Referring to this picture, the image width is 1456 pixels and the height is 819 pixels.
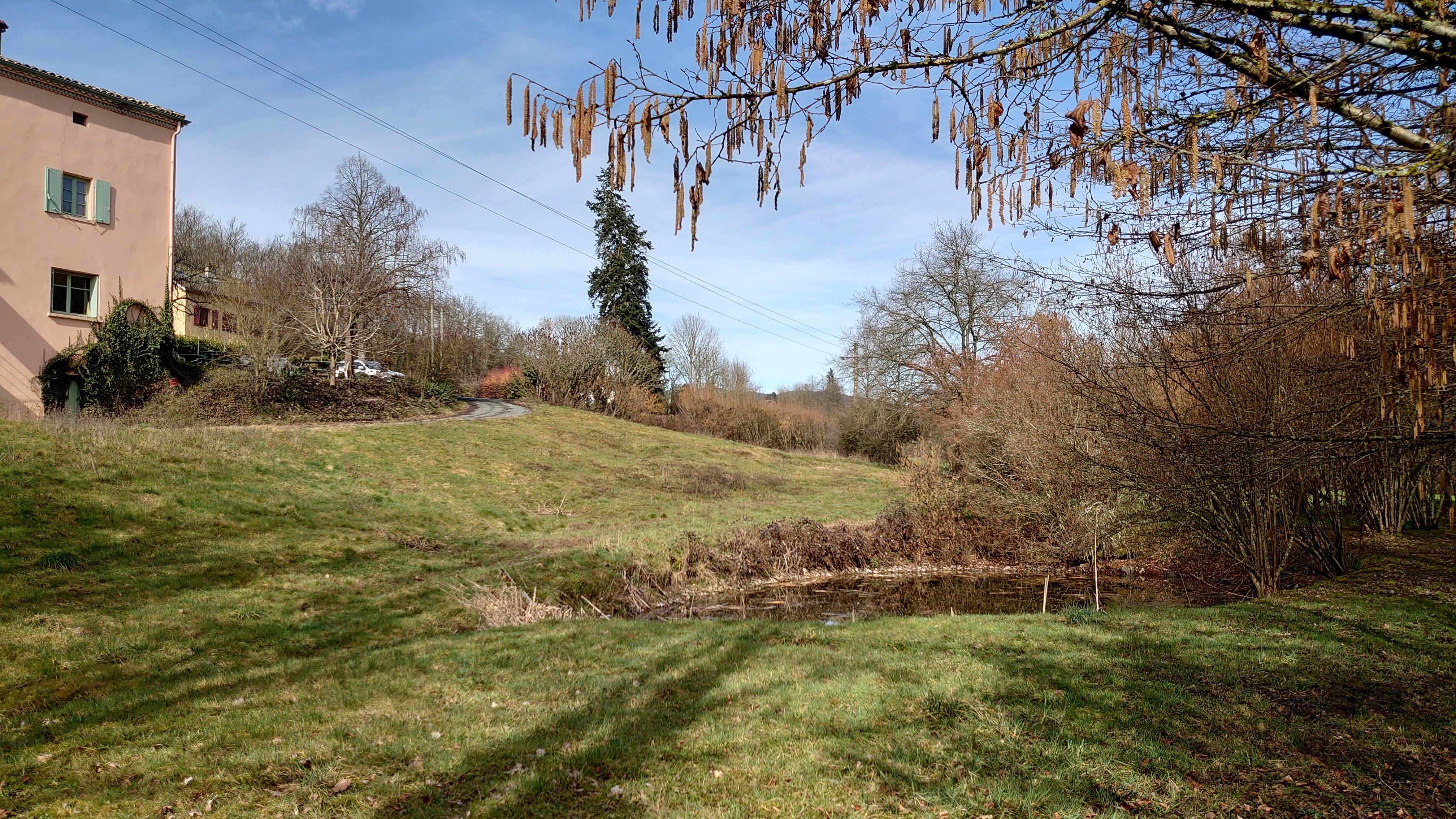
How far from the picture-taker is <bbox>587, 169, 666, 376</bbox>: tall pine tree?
141ft

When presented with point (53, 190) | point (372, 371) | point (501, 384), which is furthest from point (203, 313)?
point (53, 190)

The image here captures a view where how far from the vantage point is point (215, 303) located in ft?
103

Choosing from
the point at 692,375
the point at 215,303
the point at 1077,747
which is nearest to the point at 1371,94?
the point at 1077,747

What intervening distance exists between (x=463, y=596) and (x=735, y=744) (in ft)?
21.8

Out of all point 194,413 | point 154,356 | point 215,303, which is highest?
point 215,303

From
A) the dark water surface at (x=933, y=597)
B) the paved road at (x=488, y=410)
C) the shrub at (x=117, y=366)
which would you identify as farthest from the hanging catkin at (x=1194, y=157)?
the paved road at (x=488, y=410)

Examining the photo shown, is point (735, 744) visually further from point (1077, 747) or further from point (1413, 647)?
point (1413, 647)

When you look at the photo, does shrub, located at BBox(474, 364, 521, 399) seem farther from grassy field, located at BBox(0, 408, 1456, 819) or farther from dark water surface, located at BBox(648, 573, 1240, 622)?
dark water surface, located at BBox(648, 573, 1240, 622)

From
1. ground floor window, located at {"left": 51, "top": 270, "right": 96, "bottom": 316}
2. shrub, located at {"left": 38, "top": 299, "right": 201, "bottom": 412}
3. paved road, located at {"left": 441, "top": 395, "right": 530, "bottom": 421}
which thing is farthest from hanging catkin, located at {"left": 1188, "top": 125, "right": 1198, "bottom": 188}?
ground floor window, located at {"left": 51, "top": 270, "right": 96, "bottom": 316}

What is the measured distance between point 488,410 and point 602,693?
26.3 metres

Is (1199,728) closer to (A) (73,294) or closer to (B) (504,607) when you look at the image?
(B) (504,607)

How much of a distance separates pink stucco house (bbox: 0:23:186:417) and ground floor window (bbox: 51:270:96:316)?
2cm

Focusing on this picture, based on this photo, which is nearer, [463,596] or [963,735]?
[963,735]

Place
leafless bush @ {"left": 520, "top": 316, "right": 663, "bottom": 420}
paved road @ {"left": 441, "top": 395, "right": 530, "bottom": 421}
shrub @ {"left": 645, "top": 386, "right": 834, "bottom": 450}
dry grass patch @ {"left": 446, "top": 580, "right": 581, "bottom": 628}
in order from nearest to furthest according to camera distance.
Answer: dry grass patch @ {"left": 446, "top": 580, "right": 581, "bottom": 628}, paved road @ {"left": 441, "top": 395, "right": 530, "bottom": 421}, leafless bush @ {"left": 520, "top": 316, "right": 663, "bottom": 420}, shrub @ {"left": 645, "top": 386, "right": 834, "bottom": 450}
